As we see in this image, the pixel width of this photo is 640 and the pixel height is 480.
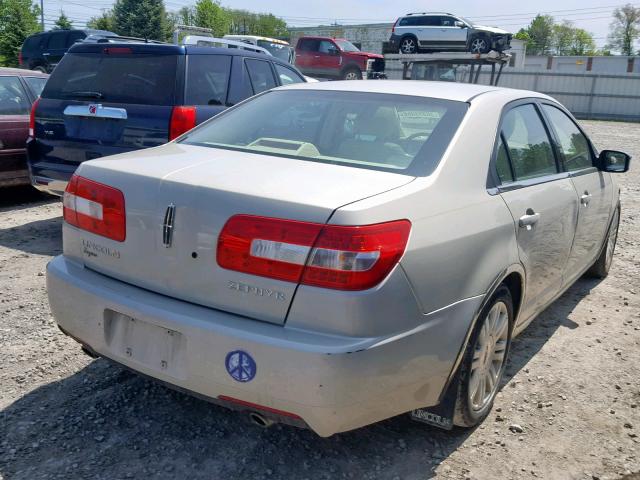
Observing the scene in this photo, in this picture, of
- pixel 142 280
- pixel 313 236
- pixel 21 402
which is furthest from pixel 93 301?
pixel 313 236

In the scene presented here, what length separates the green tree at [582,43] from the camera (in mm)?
108125

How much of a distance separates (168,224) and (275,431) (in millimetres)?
1136

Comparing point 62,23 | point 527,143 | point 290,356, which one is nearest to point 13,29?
point 62,23

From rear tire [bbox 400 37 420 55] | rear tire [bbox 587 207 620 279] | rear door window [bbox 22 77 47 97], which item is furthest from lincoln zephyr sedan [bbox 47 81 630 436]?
rear tire [bbox 400 37 420 55]

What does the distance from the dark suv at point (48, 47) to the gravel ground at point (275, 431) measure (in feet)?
58.5

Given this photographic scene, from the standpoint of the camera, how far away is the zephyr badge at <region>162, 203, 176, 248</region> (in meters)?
2.47

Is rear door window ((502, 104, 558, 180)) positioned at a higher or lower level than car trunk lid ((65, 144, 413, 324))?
higher

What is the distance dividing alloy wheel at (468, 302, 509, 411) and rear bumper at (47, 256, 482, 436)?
332mm

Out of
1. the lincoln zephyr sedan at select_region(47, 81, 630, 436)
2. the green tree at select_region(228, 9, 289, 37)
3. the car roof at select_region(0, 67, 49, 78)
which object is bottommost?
the lincoln zephyr sedan at select_region(47, 81, 630, 436)

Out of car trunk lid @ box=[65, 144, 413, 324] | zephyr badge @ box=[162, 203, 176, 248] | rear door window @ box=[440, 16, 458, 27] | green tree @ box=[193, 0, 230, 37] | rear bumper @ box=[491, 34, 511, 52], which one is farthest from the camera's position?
green tree @ box=[193, 0, 230, 37]

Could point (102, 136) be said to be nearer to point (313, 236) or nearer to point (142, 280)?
point (142, 280)

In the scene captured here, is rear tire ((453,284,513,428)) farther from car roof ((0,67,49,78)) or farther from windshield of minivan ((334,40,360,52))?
windshield of minivan ((334,40,360,52))

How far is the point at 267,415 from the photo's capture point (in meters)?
2.36

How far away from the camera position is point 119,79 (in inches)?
224
